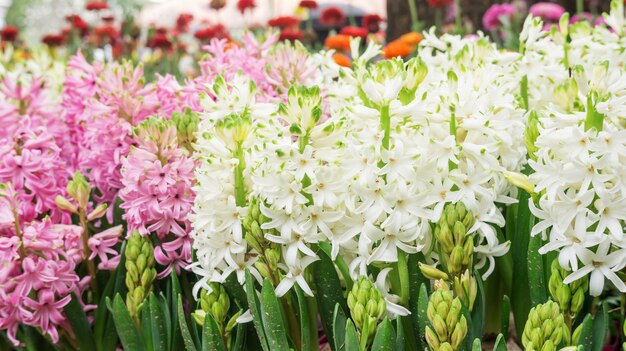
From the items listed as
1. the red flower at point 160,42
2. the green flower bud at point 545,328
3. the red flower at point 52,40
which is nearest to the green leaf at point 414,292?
the green flower bud at point 545,328

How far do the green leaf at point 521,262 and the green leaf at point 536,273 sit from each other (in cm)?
8

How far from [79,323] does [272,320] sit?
575mm

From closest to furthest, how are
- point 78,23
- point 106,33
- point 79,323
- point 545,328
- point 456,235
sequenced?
point 545,328 → point 456,235 → point 79,323 → point 106,33 → point 78,23

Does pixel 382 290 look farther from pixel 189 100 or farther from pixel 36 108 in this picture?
pixel 36 108

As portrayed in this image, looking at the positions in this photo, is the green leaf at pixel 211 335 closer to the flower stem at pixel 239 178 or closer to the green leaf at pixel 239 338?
the green leaf at pixel 239 338

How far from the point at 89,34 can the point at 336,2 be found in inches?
132

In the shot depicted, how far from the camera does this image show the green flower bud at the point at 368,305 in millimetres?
1165

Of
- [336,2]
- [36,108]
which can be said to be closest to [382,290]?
[36,108]

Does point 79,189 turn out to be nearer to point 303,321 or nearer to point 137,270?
point 137,270

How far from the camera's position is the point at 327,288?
1.35m

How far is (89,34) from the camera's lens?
5.55m

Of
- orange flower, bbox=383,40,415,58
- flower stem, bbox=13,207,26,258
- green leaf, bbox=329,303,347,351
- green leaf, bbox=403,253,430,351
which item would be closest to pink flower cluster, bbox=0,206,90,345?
flower stem, bbox=13,207,26,258

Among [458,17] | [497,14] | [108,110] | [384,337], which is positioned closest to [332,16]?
[458,17]

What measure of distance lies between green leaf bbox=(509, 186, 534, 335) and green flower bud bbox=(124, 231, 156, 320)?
0.73 meters
